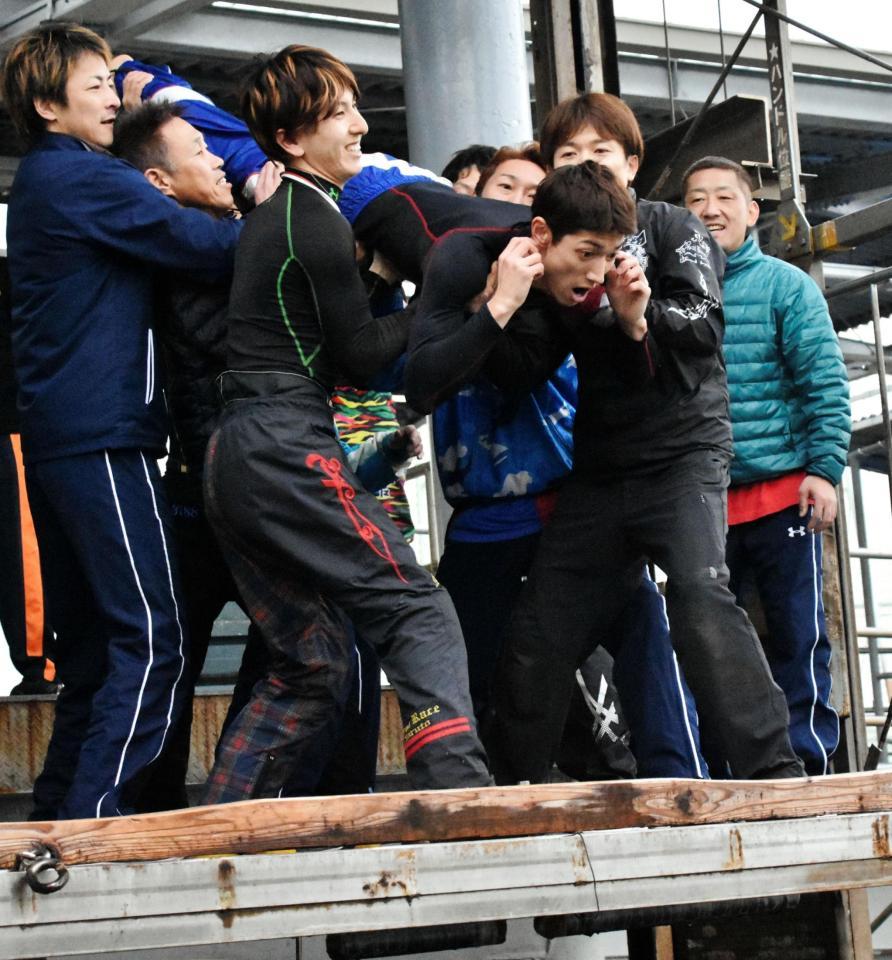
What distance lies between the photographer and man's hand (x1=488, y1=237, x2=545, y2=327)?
3326 millimetres

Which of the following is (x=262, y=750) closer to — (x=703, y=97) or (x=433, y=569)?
(x=433, y=569)

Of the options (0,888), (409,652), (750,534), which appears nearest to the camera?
(0,888)

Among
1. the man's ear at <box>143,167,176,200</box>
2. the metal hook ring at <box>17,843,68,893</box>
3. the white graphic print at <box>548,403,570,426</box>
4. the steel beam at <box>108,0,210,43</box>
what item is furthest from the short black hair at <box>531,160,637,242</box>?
the steel beam at <box>108,0,210,43</box>

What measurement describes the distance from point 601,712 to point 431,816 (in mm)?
1615

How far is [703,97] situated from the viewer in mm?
11602

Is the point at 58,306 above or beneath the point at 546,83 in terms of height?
beneath

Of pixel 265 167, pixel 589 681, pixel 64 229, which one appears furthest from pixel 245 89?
pixel 589 681

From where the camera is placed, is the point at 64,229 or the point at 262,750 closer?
the point at 262,750

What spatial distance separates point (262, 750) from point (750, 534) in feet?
6.13

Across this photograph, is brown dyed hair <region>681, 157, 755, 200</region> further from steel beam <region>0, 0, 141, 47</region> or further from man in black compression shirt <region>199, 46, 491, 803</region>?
steel beam <region>0, 0, 141, 47</region>

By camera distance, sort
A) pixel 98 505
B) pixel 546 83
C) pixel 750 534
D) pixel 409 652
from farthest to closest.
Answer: pixel 546 83, pixel 750 534, pixel 98 505, pixel 409 652

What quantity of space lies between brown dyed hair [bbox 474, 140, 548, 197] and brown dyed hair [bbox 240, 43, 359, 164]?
0.68 m

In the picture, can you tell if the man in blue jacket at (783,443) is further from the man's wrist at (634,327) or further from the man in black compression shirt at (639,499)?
the man's wrist at (634,327)

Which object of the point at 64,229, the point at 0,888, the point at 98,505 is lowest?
the point at 0,888
